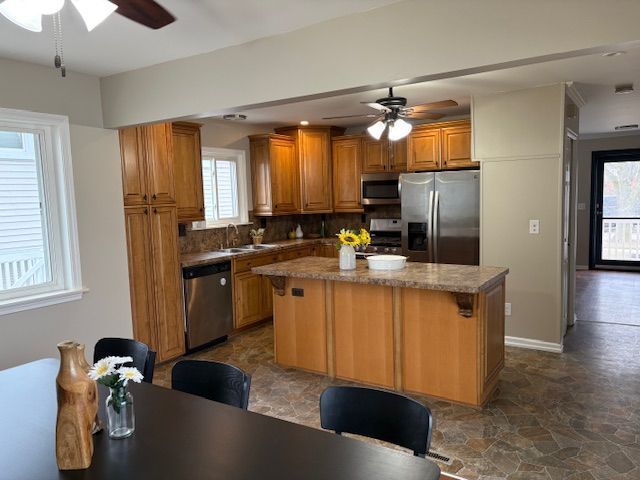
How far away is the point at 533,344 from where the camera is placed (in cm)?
447

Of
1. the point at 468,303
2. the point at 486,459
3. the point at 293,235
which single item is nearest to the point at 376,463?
the point at 486,459

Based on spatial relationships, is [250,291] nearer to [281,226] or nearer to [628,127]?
[281,226]

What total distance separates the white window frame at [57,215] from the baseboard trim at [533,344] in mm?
3858

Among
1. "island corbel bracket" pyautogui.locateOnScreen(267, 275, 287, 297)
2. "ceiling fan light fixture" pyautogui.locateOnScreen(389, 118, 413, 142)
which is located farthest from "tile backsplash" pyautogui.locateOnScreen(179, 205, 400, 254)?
"ceiling fan light fixture" pyautogui.locateOnScreen(389, 118, 413, 142)

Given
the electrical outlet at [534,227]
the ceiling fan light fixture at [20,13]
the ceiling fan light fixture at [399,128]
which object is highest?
the ceiling fan light fixture at [20,13]

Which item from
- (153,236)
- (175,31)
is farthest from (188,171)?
(175,31)

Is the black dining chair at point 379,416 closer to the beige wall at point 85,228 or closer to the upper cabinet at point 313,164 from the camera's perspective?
the beige wall at point 85,228

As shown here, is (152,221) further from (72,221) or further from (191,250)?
(191,250)

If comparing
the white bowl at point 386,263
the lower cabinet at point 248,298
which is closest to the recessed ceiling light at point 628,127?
the white bowl at point 386,263

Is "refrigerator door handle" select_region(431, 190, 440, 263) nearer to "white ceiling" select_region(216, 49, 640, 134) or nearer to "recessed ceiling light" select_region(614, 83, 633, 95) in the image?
"white ceiling" select_region(216, 49, 640, 134)

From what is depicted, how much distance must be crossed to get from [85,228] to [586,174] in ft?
27.9

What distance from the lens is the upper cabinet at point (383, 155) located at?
592 centimetres

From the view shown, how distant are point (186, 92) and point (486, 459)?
2.99 meters

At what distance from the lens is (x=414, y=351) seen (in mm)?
3473
